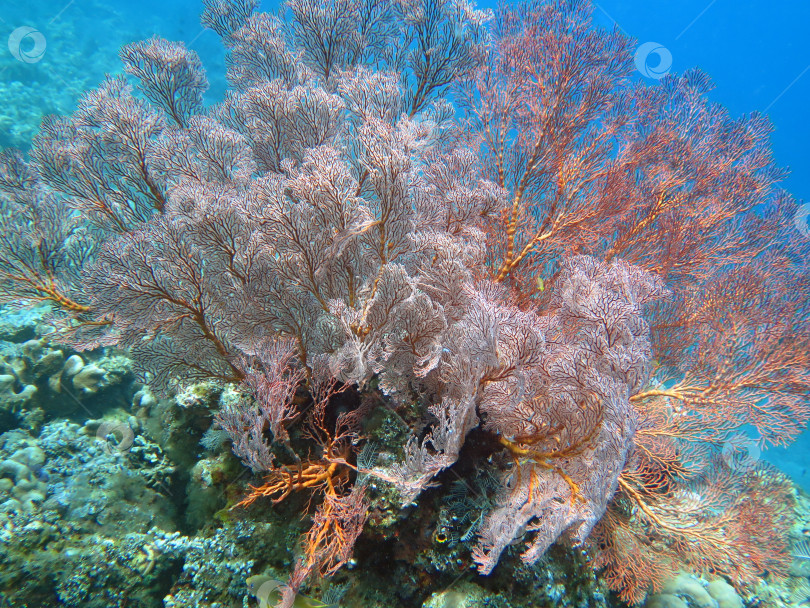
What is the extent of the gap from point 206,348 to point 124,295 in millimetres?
747

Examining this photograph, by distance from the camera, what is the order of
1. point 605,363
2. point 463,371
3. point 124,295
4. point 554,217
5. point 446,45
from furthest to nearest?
point 446,45, point 554,217, point 124,295, point 463,371, point 605,363

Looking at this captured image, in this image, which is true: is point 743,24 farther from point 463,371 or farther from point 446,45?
point 463,371

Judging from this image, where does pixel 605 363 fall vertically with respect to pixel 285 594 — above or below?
above

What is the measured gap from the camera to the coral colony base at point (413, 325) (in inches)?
98.3

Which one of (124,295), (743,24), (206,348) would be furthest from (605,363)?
(743,24)

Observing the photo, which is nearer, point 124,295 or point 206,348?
point 124,295

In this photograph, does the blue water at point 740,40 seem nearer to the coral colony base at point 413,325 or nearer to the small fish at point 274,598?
the coral colony base at point 413,325

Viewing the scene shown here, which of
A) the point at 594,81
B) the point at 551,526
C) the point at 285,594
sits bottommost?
the point at 285,594

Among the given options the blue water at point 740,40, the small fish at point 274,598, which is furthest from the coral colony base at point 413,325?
the blue water at point 740,40

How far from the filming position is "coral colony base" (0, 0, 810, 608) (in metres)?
2.50

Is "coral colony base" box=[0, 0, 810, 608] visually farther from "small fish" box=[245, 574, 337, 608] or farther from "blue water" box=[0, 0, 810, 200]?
"blue water" box=[0, 0, 810, 200]

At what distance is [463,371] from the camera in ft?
8.16

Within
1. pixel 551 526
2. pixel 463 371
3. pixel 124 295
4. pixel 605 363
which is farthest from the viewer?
pixel 124 295

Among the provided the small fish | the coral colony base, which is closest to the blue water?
the coral colony base
